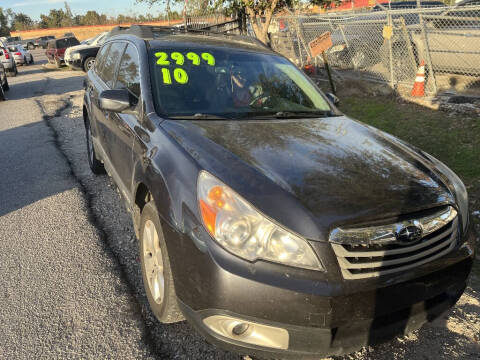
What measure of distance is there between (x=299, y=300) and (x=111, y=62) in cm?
353

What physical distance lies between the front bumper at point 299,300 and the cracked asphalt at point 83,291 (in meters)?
0.50

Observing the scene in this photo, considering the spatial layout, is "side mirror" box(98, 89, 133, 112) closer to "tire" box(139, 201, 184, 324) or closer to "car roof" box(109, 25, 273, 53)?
"car roof" box(109, 25, 273, 53)

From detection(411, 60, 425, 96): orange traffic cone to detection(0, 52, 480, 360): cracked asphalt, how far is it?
6.04 m

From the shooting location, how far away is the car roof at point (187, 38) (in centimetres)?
354

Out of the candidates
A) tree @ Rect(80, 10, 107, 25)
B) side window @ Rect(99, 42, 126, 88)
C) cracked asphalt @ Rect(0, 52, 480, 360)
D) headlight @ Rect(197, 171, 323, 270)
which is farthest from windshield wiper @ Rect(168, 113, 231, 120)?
tree @ Rect(80, 10, 107, 25)

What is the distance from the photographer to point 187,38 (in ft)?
12.3

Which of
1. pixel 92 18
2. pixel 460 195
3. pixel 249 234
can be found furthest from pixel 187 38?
pixel 92 18

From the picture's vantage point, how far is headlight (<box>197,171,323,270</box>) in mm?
1819

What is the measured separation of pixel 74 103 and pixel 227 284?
10.4 meters

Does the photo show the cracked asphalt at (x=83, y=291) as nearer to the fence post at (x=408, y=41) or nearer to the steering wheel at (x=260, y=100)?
the steering wheel at (x=260, y=100)

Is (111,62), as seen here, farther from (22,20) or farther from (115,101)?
(22,20)

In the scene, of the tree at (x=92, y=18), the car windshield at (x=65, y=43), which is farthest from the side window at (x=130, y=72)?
the tree at (x=92, y=18)

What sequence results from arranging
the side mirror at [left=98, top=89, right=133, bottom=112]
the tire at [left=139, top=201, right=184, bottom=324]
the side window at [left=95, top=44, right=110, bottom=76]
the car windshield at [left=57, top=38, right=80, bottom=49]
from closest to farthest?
the tire at [left=139, top=201, right=184, bottom=324], the side mirror at [left=98, top=89, right=133, bottom=112], the side window at [left=95, top=44, right=110, bottom=76], the car windshield at [left=57, top=38, right=80, bottom=49]

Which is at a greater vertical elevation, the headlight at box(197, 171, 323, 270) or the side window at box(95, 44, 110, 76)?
the side window at box(95, 44, 110, 76)
